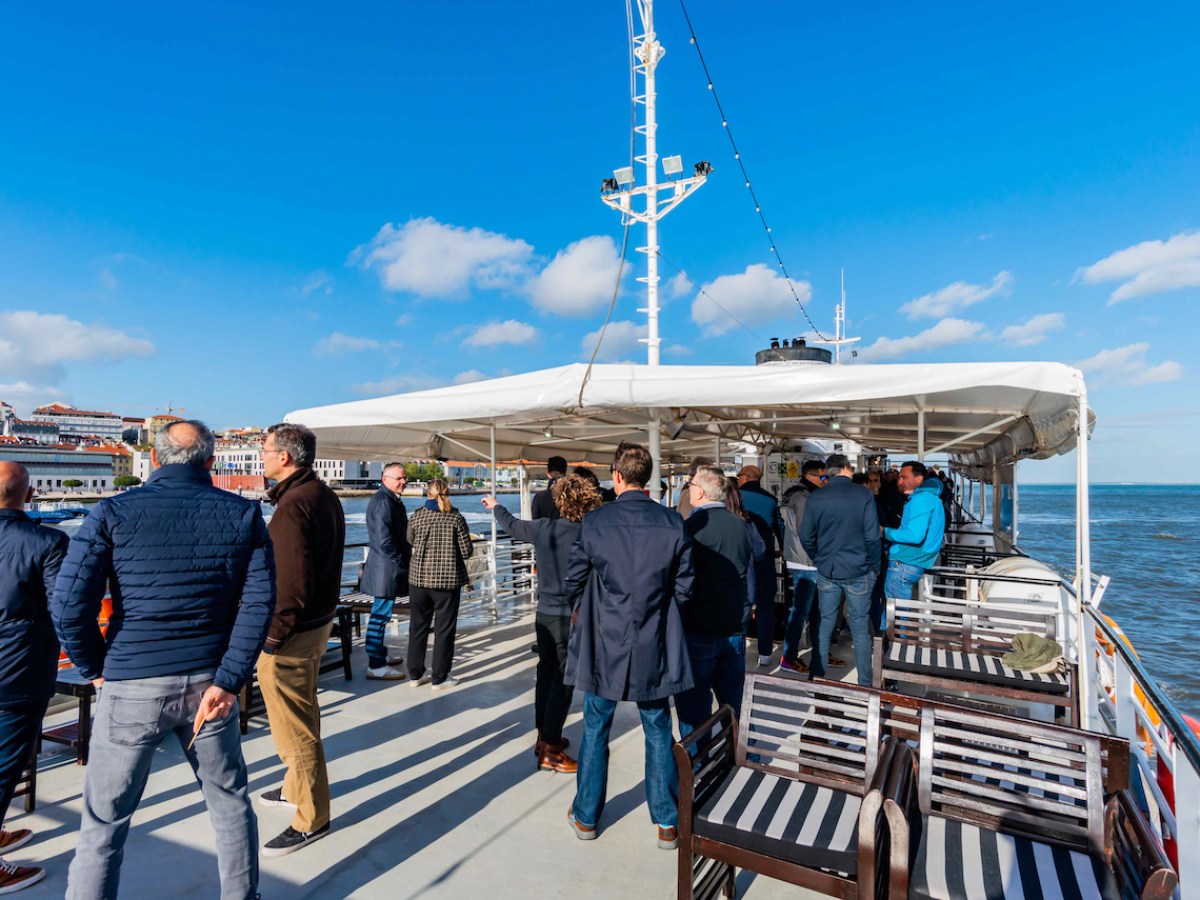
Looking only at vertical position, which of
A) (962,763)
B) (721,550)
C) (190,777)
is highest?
(721,550)

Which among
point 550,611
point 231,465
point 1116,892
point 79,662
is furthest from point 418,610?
point 231,465

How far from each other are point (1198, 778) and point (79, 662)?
121 inches

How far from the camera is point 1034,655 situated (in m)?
3.46

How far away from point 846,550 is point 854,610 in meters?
0.45

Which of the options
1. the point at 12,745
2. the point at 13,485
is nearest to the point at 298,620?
the point at 12,745

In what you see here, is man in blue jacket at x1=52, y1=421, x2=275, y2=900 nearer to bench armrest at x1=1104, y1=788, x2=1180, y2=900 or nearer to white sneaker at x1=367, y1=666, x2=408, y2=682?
bench armrest at x1=1104, y1=788, x2=1180, y2=900

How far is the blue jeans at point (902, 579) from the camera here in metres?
4.94

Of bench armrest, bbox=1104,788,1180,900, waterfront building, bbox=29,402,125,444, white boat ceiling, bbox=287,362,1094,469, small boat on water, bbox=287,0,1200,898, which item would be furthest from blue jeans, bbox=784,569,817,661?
waterfront building, bbox=29,402,125,444

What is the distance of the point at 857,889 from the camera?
5.99ft

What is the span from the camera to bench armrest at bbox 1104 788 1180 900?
4.62ft

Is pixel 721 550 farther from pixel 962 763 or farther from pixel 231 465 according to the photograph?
pixel 231 465

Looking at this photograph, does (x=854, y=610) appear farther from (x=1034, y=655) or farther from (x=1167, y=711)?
(x=1167, y=711)

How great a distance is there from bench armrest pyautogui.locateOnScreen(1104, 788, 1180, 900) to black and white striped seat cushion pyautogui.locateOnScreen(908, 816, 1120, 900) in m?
0.05

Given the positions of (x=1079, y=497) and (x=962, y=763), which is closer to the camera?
(x=962, y=763)
